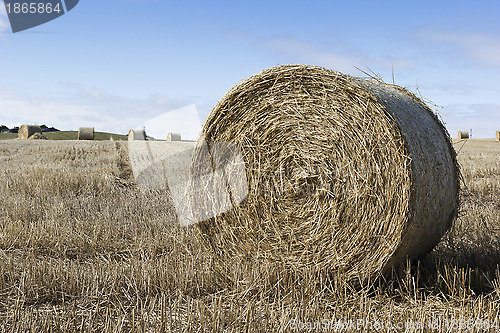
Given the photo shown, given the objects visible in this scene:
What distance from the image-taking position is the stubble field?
3037 mm

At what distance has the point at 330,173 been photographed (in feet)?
13.0

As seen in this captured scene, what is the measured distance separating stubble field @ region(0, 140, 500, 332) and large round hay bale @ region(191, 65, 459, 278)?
25 centimetres

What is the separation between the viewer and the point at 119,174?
35.6 feet

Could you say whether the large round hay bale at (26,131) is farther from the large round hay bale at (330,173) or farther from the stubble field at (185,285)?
the large round hay bale at (330,173)

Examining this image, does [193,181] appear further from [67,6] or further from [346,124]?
[67,6]

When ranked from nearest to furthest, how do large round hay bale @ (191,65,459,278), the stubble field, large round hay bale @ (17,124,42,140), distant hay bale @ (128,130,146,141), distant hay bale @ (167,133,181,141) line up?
the stubble field
large round hay bale @ (191,65,459,278)
distant hay bale @ (128,130,146,141)
distant hay bale @ (167,133,181,141)
large round hay bale @ (17,124,42,140)

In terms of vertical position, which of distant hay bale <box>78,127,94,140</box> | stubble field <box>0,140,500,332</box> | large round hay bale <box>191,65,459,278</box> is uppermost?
distant hay bale <box>78,127,94,140</box>

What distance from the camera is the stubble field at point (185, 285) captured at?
304cm

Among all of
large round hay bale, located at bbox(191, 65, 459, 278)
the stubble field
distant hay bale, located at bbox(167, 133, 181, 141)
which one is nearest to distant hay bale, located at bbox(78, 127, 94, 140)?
distant hay bale, located at bbox(167, 133, 181, 141)

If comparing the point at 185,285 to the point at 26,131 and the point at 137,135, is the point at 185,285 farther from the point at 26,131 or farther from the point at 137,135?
the point at 26,131

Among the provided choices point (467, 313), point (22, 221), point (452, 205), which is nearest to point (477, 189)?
point (452, 205)

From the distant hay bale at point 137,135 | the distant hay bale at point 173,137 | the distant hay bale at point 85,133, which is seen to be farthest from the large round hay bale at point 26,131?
the distant hay bale at point 173,137

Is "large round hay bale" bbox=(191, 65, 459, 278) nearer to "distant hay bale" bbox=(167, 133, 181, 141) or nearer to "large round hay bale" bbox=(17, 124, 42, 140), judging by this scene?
"distant hay bale" bbox=(167, 133, 181, 141)

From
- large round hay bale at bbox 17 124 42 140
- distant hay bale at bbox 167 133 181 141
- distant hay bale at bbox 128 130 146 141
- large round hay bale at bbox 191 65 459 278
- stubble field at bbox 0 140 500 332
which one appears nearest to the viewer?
stubble field at bbox 0 140 500 332
